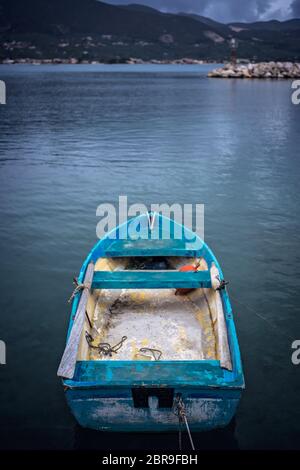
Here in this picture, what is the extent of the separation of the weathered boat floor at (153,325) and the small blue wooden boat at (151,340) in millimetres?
19

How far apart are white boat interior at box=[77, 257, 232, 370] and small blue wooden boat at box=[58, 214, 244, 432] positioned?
0.06ft

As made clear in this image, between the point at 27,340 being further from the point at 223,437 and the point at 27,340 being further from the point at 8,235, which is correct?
the point at 8,235

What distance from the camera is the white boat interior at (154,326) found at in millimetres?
6105

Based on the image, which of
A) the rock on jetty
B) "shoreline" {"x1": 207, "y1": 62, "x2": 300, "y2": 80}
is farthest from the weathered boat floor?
the rock on jetty

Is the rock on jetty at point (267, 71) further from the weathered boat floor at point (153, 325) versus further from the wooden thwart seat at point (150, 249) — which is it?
the weathered boat floor at point (153, 325)

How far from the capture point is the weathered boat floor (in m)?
6.22

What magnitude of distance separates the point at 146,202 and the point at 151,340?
907cm

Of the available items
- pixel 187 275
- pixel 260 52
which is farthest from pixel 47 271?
pixel 260 52

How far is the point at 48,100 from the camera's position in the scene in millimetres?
47344

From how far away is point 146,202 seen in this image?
49.1 ft

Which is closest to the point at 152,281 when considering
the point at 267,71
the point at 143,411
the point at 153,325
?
the point at 153,325

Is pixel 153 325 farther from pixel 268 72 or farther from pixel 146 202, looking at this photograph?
pixel 268 72

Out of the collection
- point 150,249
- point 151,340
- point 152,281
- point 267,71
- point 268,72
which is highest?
point 267,71

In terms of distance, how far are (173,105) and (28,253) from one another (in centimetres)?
3814
